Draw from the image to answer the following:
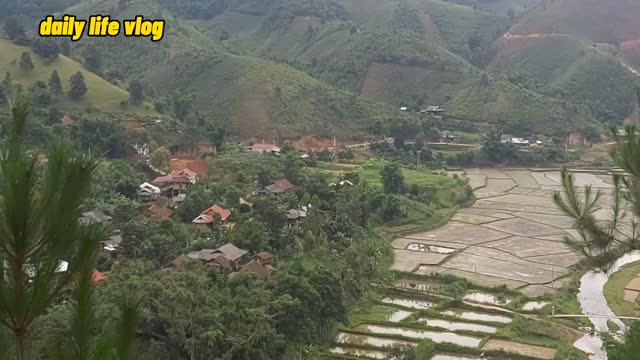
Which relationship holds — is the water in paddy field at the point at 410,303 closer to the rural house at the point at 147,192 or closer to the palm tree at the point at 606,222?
the rural house at the point at 147,192

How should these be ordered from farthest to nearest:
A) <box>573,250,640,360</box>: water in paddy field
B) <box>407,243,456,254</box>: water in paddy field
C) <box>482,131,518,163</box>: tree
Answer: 1. <box>482,131,518,163</box>: tree
2. <box>407,243,456,254</box>: water in paddy field
3. <box>573,250,640,360</box>: water in paddy field

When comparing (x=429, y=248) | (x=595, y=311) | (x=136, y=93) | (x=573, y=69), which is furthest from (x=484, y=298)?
(x=573, y=69)

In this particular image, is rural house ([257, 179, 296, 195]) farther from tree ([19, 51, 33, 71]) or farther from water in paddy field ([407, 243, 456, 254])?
tree ([19, 51, 33, 71])

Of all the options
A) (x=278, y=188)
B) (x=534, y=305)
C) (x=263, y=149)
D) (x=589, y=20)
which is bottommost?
(x=534, y=305)

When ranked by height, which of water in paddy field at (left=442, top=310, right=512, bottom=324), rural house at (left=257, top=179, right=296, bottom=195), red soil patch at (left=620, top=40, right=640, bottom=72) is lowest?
water in paddy field at (left=442, top=310, right=512, bottom=324)

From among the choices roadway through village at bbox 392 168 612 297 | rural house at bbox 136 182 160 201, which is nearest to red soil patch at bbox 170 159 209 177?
rural house at bbox 136 182 160 201

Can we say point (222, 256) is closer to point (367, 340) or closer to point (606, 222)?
point (367, 340)

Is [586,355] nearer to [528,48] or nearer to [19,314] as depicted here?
[19,314]
